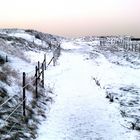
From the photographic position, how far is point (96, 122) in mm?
14539

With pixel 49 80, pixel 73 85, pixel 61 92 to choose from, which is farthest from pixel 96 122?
pixel 49 80

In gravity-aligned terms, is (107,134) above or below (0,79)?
below

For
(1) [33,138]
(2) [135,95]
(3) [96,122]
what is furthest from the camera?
(2) [135,95]

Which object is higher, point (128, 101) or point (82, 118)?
point (82, 118)

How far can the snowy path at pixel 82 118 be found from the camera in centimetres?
1288

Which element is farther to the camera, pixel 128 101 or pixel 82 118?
pixel 128 101

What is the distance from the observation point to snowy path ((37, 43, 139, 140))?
42.3ft

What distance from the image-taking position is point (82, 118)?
1511cm

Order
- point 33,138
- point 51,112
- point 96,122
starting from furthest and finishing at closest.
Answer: point 51,112, point 96,122, point 33,138

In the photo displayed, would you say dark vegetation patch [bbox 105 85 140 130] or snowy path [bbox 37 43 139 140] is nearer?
snowy path [bbox 37 43 139 140]

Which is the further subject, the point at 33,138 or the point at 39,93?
the point at 39,93

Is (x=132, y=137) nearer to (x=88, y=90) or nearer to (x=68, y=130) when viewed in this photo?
(x=68, y=130)

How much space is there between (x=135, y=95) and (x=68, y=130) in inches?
328

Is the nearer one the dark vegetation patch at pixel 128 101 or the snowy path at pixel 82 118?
the snowy path at pixel 82 118
